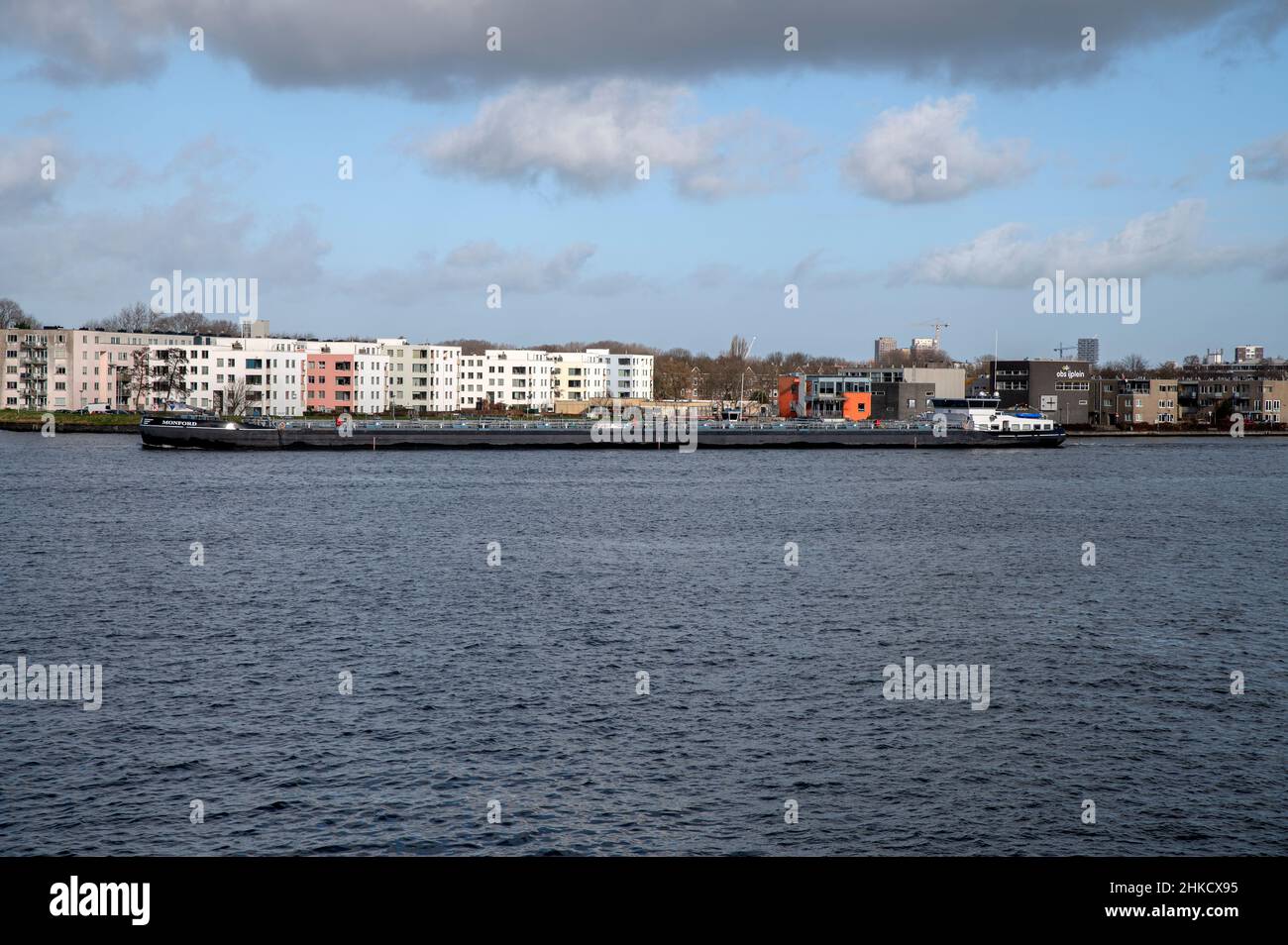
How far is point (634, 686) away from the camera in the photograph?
22281mm

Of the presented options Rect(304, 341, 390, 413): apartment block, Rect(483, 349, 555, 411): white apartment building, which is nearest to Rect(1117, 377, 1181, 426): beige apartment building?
Rect(483, 349, 555, 411): white apartment building

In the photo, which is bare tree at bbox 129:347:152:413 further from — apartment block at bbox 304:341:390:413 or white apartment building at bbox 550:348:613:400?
white apartment building at bbox 550:348:613:400

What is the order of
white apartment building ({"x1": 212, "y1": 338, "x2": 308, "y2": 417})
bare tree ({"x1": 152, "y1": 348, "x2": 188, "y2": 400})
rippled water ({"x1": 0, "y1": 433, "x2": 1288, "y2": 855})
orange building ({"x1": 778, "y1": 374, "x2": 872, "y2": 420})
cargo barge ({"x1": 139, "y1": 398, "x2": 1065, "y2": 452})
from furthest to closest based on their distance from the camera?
white apartment building ({"x1": 212, "y1": 338, "x2": 308, "y2": 417}) → bare tree ({"x1": 152, "y1": 348, "x2": 188, "y2": 400}) → orange building ({"x1": 778, "y1": 374, "x2": 872, "y2": 420}) → cargo barge ({"x1": 139, "y1": 398, "x2": 1065, "y2": 452}) → rippled water ({"x1": 0, "y1": 433, "x2": 1288, "y2": 855})

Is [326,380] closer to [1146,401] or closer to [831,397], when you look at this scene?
[831,397]

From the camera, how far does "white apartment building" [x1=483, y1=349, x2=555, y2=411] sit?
180 meters

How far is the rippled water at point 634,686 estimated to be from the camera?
1559 centimetres

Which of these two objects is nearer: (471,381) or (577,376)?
(471,381)

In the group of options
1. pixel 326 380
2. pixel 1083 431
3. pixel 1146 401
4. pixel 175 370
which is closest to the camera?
pixel 175 370

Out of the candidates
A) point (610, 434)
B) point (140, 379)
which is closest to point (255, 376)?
point (140, 379)

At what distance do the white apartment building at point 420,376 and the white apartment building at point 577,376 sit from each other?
867 inches

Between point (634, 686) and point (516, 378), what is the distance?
16175cm

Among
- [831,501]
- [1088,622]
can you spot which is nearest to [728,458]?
[831,501]

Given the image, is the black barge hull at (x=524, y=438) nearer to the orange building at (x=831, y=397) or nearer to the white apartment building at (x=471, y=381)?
the orange building at (x=831, y=397)

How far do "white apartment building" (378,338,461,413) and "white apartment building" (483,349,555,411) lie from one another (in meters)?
7.86
